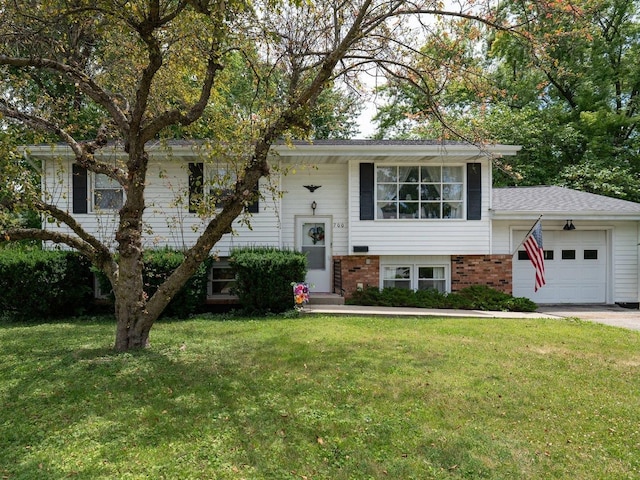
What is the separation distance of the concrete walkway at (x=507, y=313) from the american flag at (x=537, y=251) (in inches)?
33.4

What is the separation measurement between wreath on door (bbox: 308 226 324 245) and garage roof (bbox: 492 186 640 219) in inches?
177

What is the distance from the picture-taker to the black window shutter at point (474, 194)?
10.3m

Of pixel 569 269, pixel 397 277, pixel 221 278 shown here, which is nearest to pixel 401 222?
pixel 397 277

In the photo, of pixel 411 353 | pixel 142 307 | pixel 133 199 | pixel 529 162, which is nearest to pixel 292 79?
pixel 133 199


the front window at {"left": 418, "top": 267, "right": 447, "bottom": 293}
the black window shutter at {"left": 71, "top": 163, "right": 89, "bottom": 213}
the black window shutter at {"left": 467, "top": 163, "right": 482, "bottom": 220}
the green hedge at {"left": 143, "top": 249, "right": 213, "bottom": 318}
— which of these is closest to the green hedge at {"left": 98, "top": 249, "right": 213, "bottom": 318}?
the green hedge at {"left": 143, "top": 249, "right": 213, "bottom": 318}

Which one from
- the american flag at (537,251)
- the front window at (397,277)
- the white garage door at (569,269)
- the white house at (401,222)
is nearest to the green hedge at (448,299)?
the white house at (401,222)

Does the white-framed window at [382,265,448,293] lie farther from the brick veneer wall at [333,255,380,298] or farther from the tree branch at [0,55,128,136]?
the tree branch at [0,55,128,136]

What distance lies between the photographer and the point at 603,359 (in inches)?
213

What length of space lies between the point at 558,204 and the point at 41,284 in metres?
12.6

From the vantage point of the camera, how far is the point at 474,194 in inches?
407

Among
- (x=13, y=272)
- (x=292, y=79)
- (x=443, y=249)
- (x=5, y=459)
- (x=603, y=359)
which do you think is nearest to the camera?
(x=5, y=459)

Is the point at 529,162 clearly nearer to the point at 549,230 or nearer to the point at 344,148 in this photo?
the point at 549,230

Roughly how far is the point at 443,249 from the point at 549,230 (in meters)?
3.27

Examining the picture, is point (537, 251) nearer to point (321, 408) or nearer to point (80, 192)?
point (321, 408)
